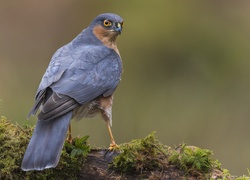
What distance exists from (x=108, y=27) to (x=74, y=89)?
5.30ft

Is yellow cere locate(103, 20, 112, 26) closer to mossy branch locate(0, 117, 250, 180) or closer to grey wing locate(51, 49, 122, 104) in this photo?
grey wing locate(51, 49, 122, 104)

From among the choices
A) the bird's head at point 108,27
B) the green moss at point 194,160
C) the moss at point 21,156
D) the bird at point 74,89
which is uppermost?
the bird's head at point 108,27

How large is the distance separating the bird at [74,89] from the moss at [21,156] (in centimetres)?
19

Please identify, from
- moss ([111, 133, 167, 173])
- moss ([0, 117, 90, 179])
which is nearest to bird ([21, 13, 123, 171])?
moss ([0, 117, 90, 179])

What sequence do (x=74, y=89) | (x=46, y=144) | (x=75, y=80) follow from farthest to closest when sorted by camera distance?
(x=75, y=80) < (x=74, y=89) < (x=46, y=144)

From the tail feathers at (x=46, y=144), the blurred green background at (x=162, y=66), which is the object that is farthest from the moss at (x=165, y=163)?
the blurred green background at (x=162, y=66)

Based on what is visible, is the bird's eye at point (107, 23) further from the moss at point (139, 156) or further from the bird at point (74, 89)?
the moss at point (139, 156)

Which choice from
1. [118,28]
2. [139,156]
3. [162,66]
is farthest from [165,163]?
[162,66]

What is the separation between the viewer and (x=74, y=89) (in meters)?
7.34

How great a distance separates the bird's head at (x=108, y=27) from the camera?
8688 mm

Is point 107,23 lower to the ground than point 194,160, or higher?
Answer: higher

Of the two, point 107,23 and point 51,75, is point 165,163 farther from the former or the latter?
point 107,23

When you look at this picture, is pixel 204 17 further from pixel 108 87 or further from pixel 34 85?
pixel 108 87

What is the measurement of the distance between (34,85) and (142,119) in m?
1.83
